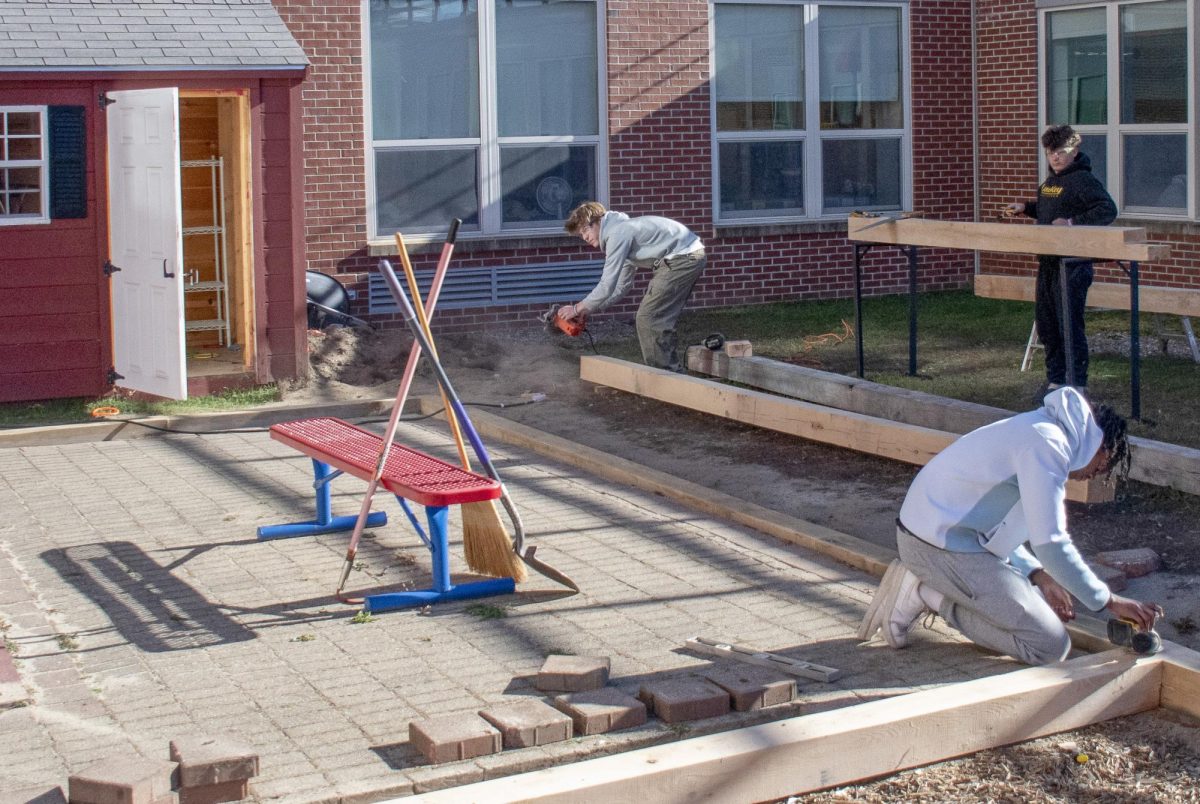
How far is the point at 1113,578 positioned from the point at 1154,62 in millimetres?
10143

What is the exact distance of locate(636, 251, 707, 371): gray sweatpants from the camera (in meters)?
11.8

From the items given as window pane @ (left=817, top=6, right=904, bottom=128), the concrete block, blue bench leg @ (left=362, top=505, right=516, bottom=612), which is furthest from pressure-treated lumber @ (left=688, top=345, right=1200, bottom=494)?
window pane @ (left=817, top=6, right=904, bottom=128)

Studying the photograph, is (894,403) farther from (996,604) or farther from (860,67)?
(860,67)

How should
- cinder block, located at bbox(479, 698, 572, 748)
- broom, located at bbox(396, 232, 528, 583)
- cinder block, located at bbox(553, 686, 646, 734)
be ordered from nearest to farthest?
cinder block, located at bbox(479, 698, 572, 748)
cinder block, located at bbox(553, 686, 646, 734)
broom, located at bbox(396, 232, 528, 583)

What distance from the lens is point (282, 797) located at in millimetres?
4578

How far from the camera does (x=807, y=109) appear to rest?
1655 centimetres

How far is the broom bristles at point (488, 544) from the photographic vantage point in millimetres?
6930

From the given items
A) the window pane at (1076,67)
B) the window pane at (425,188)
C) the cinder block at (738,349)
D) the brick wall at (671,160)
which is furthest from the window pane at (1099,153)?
the window pane at (425,188)

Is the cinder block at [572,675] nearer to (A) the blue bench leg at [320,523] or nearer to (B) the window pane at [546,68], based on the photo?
(A) the blue bench leg at [320,523]

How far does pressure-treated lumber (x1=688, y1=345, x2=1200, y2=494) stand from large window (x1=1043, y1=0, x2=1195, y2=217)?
5.87 metres

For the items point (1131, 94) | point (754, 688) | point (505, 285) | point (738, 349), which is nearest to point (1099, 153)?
point (1131, 94)

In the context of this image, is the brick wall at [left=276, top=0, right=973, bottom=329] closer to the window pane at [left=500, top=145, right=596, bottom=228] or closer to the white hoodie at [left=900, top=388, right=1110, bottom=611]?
the window pane at [left=500, top=145, right=596, bottom=228]

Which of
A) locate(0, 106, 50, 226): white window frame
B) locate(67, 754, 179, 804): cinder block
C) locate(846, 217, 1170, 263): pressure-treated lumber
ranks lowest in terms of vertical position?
locate(67, 754, 179, 804): cinder block

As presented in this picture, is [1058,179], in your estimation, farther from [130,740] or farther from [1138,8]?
[130,740]
